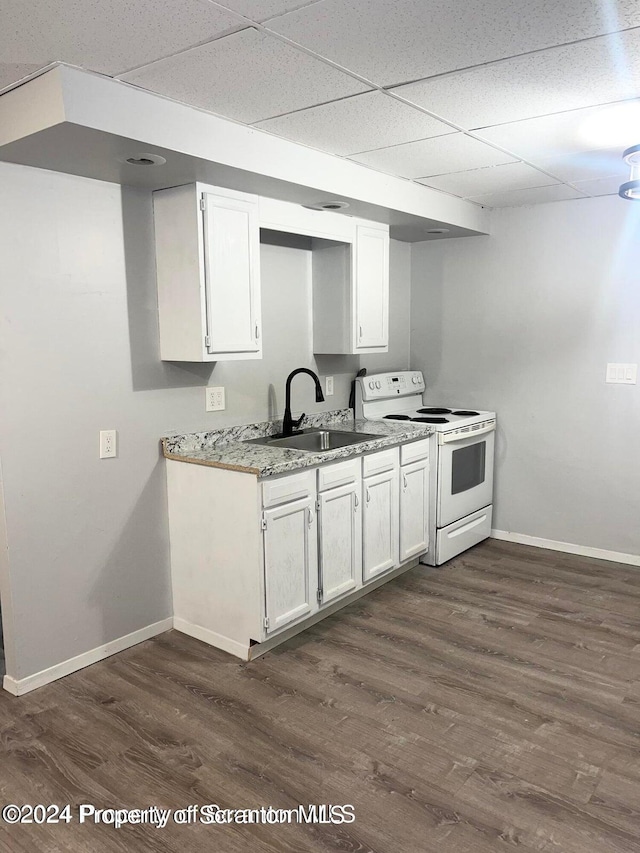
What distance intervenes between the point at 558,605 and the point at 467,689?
1057mm

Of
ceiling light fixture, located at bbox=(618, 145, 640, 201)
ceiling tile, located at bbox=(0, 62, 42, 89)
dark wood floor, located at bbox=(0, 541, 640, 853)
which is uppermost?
ceiling tile, located at bbox=(0, 62, 42, 89)

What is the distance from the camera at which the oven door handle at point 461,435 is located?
3.96 meters

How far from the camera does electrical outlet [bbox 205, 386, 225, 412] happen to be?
10.9 feet

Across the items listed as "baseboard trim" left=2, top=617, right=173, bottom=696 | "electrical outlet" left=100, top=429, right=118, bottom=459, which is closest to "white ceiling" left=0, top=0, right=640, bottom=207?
"electrical outlet" left=100, top=429, right=118, bottom=459

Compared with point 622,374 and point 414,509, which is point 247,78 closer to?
point 414,509

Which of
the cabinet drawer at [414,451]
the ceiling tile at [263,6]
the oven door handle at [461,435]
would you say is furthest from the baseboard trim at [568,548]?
the ceiling tile at [263,6]

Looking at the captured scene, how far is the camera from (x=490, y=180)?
357 centimetres

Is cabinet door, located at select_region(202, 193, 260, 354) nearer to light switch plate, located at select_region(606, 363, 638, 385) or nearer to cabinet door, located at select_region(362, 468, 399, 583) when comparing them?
cabinet door, located at select_region(362, 468, 399, 583)

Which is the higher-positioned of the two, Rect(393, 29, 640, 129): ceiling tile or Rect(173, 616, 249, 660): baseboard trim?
Rect(393, 29, 640, 129): ceiling tile

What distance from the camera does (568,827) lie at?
76.3 inches

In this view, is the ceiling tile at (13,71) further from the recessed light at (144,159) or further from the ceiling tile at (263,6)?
the ceiling tile at (263,6)

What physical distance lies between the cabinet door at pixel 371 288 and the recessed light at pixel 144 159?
150 cm

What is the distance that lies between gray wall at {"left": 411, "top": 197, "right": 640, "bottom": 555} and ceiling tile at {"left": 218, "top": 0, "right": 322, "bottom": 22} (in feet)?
9.45

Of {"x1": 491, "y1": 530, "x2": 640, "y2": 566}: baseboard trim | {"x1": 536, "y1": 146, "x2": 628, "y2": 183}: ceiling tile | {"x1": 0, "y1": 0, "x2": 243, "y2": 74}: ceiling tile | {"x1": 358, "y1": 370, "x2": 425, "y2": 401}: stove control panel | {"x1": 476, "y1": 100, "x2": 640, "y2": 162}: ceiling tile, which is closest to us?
{"x1": 0, "y1": 0, "x2": 243, "y2": 74}: ceiling tile
